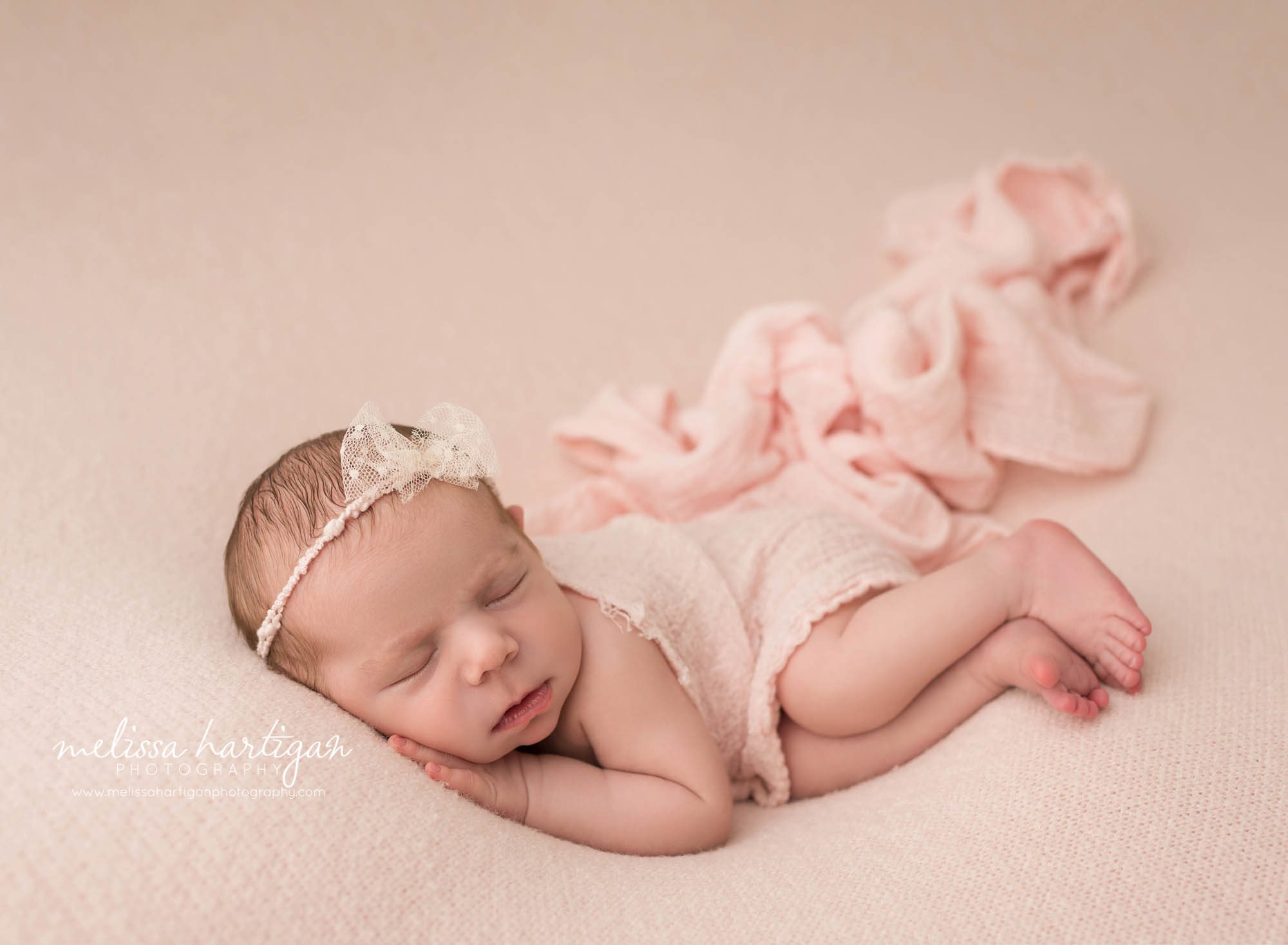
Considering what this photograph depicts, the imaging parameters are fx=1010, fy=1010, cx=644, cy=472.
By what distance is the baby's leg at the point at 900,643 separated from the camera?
4.04 ft

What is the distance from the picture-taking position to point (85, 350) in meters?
1.54

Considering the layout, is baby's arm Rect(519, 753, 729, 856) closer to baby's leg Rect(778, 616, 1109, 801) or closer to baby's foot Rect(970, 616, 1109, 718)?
baby's leg Rect(778, 616, 1109, 801)

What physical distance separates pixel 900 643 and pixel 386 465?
2.13 feet

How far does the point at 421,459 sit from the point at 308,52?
4.29 feet

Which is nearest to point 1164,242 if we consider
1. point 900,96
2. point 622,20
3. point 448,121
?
point 900,96

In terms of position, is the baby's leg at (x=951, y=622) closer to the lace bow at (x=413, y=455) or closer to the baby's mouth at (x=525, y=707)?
the baby's mouth at (x=525, y=707)

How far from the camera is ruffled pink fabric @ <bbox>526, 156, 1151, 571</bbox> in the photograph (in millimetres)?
1646

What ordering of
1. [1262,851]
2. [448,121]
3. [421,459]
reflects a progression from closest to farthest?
[1262,851] < [421,459] < [448,121]

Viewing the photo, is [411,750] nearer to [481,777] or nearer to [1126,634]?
[481,777]

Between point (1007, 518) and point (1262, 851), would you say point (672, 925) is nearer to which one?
point (1262, 851)

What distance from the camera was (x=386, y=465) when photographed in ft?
3.68

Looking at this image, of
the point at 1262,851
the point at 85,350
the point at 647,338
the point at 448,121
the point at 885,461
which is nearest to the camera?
the point at 1262,851

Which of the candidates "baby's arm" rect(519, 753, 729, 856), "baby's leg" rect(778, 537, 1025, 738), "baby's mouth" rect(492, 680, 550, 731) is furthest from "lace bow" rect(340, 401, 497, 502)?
Result: "baby's leg" rect(778, 537, 1025, 738)

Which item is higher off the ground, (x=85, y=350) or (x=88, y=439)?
(x=85, y=350)
